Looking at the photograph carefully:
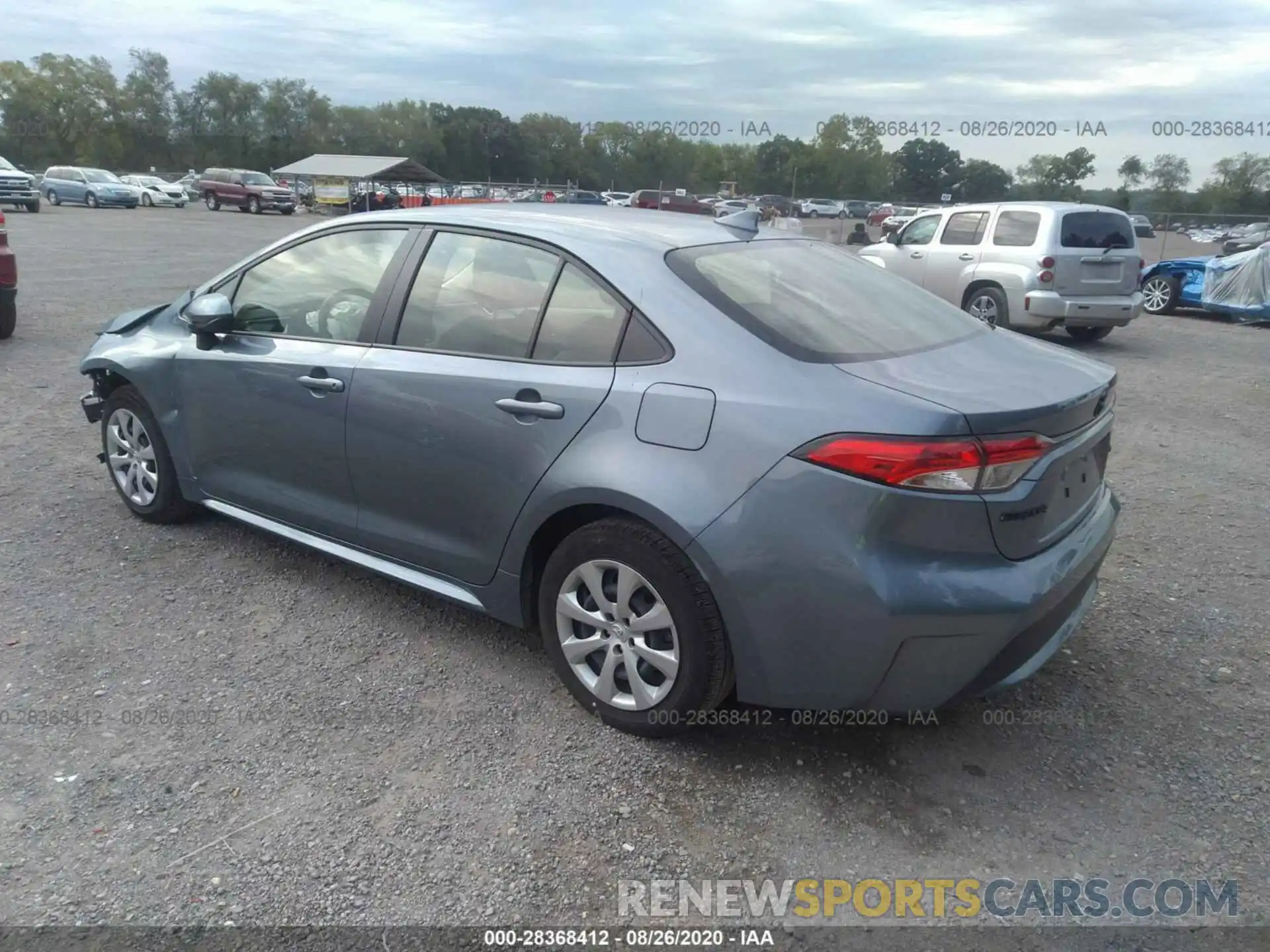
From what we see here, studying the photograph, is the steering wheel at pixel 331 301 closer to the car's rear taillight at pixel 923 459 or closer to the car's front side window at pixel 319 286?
the car's front side window at pixel 319 286

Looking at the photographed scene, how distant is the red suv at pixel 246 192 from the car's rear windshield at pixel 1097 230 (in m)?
38.8

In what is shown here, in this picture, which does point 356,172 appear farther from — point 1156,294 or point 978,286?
point 978,286

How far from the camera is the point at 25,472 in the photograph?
221 inches

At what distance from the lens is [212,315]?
4.10 metres

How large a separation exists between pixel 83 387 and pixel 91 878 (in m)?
6.27

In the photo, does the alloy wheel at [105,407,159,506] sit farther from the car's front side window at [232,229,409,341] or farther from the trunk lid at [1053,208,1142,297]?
the trunk lid at [1053,208,1142,297]

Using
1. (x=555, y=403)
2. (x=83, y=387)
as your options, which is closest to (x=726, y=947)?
(x=555, y=403)

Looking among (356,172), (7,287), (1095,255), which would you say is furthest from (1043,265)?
(356,172)

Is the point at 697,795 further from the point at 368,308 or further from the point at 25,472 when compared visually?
the point at 25,472

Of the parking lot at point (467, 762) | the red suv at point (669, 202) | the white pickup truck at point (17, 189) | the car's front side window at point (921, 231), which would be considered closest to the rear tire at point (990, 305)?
the car's front side window at point (921, 231)

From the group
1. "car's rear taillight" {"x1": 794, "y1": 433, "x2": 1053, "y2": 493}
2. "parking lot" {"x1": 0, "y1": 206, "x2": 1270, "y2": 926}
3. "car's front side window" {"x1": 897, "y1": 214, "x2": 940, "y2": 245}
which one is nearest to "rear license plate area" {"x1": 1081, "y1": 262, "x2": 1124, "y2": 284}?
"car's front side window" {"x1": 897, "y1": 214, "x2": 940, "y2": 245}

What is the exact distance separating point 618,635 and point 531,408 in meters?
0.78

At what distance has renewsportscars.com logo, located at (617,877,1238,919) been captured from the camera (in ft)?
8.07

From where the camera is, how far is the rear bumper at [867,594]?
258cm
